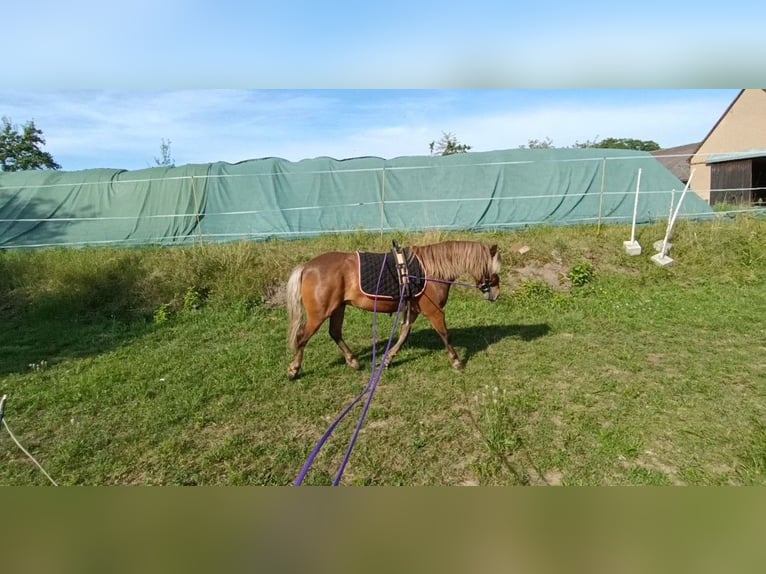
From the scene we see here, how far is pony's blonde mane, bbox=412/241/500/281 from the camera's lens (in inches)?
172

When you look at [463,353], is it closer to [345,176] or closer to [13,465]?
[13,465]

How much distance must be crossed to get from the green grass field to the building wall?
15.0m

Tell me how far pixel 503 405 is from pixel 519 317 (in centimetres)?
296

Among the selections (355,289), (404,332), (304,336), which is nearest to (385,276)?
(355,289)

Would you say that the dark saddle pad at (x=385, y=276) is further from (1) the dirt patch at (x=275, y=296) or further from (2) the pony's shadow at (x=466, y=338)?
(1) the dirt patch at (x=275, y=296)

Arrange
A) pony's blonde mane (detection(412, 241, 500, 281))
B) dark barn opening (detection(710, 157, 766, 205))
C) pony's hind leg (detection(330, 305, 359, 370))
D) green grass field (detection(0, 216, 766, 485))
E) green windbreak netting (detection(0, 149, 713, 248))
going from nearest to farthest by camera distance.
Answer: green grass field (detection(0, 216, 766, 485))
pony's blonde mane (detection(412, 241, 500, 281))
pony's hind leg (detection(330, 305, 359, 370))
green windbreak netting (detection(0, 149, 713, 248))
dark barn opening (detection(710, 157, 766, 205))

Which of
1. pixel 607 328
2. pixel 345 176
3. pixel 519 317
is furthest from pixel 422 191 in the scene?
pixel 607 328

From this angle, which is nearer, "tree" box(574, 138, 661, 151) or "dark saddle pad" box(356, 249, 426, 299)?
"dark saddle pad" box(356, 249, 426, 299)

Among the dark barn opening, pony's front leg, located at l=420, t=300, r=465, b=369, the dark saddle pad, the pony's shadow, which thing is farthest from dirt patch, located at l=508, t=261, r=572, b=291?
the dark barn opening

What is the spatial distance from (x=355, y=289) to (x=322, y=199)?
7.42 metres

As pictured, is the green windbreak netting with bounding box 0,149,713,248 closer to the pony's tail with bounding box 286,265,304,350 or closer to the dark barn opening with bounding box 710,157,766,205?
the pony's tail with bounding box 286,265,304,350

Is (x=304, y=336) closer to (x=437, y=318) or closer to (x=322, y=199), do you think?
(x=437, y=318)

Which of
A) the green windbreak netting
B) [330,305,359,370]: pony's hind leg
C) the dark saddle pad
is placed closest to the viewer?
the dark saddle pad

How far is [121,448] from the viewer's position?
3119mm
